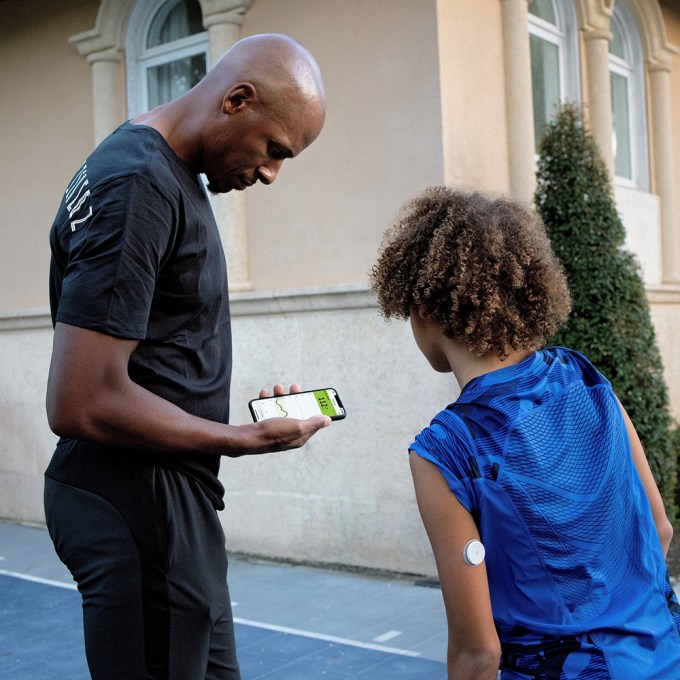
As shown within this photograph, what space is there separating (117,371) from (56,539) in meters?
0.48

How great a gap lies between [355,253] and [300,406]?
169 inches

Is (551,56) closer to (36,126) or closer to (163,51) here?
(163,51)

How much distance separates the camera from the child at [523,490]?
1.62 metres

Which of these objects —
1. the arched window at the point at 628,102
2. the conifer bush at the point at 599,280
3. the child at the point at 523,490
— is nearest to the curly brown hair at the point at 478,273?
the child at the point at 523,490

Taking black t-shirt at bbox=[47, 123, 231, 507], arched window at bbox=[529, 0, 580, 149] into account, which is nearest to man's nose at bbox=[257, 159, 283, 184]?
black t-shirt at bbox=[47, 123, 231, 507]

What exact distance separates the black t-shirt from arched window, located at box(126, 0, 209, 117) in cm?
613

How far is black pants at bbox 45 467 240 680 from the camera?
1957mm

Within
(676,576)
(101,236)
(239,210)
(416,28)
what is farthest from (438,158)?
(101,236)

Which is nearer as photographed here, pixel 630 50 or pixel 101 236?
pixel 101 236

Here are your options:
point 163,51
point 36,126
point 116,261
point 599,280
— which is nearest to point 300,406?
point 116,261

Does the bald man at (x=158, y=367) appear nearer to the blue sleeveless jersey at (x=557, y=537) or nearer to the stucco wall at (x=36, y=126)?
the blue sleeveless jersey at (x=557, y=537)

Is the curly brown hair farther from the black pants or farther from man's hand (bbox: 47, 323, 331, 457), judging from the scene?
the black pants

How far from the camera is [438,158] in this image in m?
6.20

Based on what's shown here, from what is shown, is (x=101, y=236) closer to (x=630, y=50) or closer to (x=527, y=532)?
(x=527, y=532)
